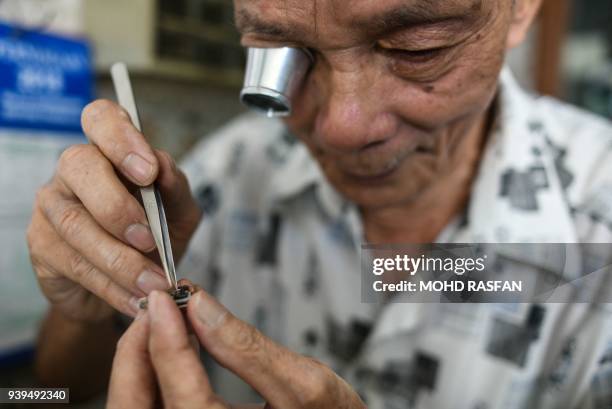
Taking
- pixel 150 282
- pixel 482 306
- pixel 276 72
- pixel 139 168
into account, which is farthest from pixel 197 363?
pixel 482 306

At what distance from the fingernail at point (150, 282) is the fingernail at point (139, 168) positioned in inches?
4.0

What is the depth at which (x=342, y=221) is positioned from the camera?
1.00 m

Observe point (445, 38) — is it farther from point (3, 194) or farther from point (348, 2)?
point (3, 194)

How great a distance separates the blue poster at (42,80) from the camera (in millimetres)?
823

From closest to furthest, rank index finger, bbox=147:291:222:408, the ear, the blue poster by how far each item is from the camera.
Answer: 1. index finger, bbox=147:291:222:408
2. the ear
3. the blue poster

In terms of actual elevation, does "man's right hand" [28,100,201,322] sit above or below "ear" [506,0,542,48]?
below

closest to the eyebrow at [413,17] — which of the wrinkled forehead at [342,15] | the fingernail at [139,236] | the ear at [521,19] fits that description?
the wrinkled forehead at [342,15]

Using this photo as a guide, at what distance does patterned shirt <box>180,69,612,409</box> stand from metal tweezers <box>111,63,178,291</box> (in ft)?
1.42

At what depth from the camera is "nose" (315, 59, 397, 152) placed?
59cm

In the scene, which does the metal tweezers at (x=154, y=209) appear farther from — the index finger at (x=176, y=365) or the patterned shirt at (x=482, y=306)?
the patterned shirt at (x=482, y=306)

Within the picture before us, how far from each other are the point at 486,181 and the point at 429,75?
34 centimetres

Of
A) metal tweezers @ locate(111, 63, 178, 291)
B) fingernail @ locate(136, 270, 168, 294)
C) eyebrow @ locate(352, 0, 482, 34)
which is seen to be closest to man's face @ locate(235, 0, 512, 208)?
eyebrow @ locate(352, 0, 482, 34)

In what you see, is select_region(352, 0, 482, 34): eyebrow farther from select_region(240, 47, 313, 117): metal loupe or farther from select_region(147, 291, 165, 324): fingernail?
select_region(147, 291, 165, 324): fingernail

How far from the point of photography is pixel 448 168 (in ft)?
2.76
